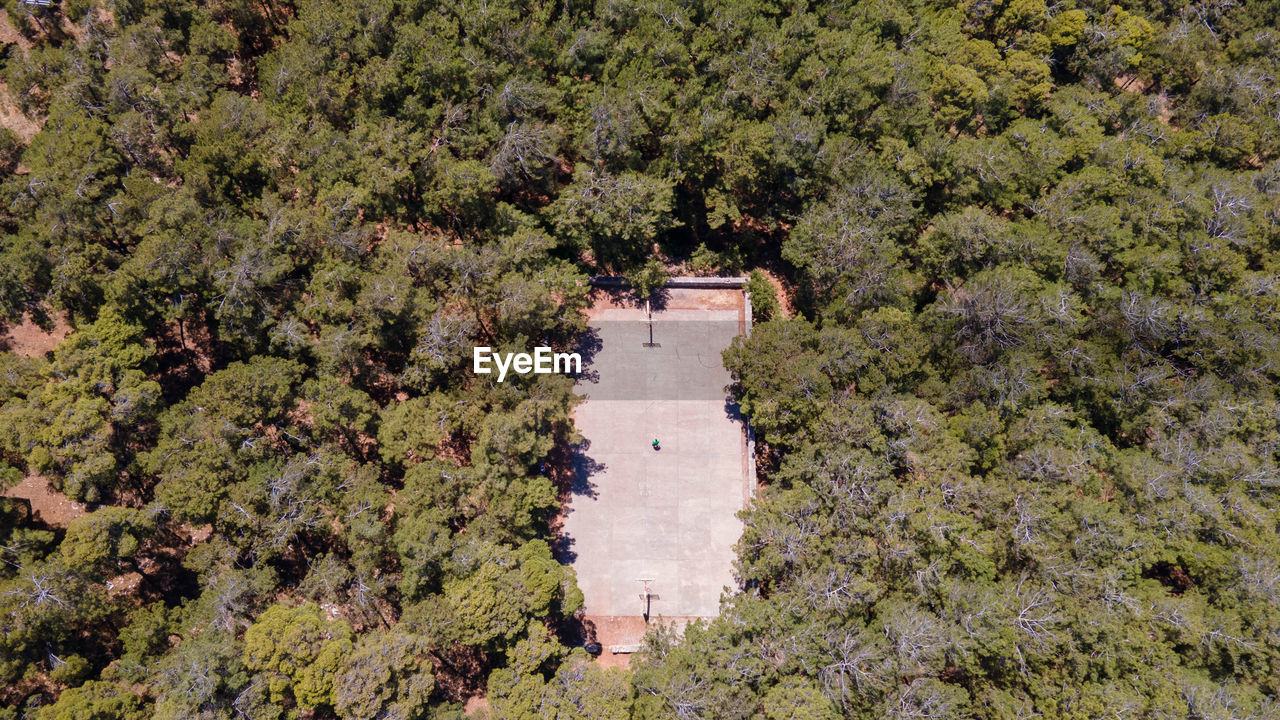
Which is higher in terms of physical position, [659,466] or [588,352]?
[588,352]

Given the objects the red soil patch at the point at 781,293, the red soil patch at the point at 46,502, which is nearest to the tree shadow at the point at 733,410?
the red soil patch at the point at 781,293

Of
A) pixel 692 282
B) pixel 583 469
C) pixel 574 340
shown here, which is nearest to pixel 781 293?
pixel 692 282

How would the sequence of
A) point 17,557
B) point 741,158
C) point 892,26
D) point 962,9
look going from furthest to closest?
1. point 962,9
2. point 892,26
3. point 741,158
4. point 17,557

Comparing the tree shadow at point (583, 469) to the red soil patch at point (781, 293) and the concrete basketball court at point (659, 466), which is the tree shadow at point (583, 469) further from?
the red soil patch at point (781, 293)

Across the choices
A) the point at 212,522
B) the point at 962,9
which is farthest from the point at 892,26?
the point at 212,522

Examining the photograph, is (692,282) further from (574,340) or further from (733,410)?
(733,410)

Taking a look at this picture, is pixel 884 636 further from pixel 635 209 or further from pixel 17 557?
pixel 17 557

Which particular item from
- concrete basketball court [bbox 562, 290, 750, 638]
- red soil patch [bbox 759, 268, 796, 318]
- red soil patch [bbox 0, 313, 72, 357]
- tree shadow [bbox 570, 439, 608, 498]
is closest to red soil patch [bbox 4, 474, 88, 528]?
red soil patch [bbox 0, 313, 72, 357]

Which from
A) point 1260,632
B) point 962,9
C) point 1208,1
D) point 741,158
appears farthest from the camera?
point 1208,1
